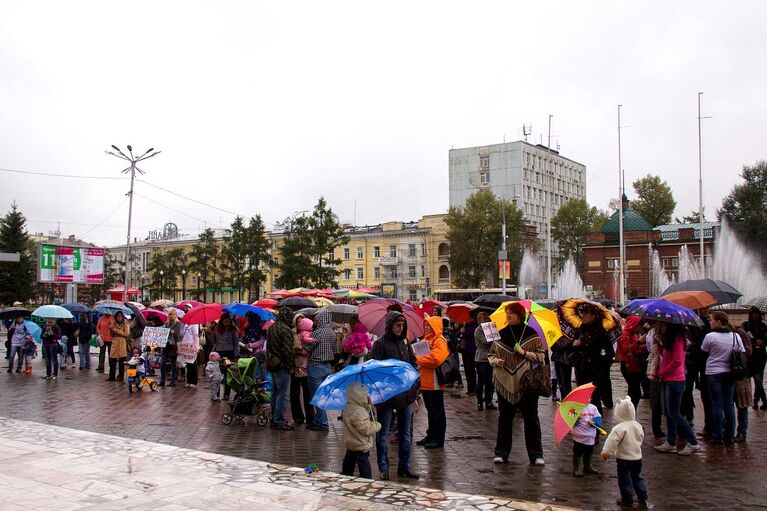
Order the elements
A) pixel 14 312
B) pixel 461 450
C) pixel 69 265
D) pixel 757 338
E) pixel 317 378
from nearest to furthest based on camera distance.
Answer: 1. pixel 461 450
2. pixel 317 378
3. pixel 757 338
4. pixel 14 312
5. pixel 69 265

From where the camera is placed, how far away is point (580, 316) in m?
11.0

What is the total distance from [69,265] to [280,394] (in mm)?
39350

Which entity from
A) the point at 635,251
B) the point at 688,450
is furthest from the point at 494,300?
the point at 635,251

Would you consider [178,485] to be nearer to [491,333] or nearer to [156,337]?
[491,333]

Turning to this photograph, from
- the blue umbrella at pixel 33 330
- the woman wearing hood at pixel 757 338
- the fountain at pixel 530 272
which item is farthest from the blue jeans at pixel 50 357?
the fountain at pixel 530 272

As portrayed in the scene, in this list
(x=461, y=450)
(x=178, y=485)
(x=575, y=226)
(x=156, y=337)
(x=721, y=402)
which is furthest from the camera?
(x=575, y=226)

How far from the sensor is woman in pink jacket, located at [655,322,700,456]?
895 centimetres

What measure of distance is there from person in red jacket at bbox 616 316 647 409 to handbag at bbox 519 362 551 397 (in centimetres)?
389

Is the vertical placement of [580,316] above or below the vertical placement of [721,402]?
above

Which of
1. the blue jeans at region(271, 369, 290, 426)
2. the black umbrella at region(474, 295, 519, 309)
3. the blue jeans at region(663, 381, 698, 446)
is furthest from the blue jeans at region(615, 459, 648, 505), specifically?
the black umbrella at region(474, 295, 519, 309)

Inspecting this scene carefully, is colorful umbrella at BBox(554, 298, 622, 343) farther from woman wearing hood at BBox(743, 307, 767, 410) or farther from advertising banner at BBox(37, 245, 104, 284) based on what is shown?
advertising banner at BBox(37, 245, 104, 284)

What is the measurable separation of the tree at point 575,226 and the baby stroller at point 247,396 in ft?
254

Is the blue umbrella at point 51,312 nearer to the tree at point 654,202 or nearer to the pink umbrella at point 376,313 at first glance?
the pink umbrella at point 376,313

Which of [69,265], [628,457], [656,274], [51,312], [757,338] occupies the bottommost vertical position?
[628,457]
